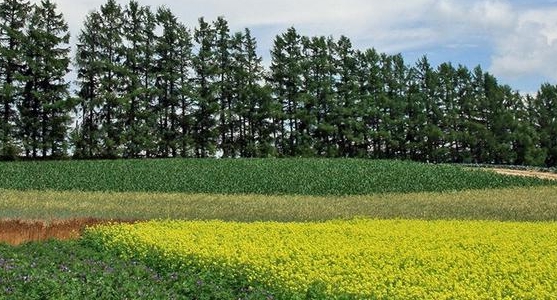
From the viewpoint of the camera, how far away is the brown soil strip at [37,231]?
636 inches

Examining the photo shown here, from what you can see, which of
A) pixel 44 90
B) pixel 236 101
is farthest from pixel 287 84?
pixel 44 90

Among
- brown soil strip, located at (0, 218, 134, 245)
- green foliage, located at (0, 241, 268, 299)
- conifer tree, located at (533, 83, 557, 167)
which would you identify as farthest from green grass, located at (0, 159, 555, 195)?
conifer tree, located at (533, 83, 557, 167)

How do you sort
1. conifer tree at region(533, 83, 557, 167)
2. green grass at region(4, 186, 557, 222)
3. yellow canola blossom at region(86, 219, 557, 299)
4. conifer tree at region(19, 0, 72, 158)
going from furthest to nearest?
conifer tree at region(533, 83, 557, 167) → conifer tree at region(19, 0, 72, 158) → green grass at region(4, 186, 557, 222) → yellow canola blossom at region(86, 219, 557, 299)

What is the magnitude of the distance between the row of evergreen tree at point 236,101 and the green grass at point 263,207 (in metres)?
19.6

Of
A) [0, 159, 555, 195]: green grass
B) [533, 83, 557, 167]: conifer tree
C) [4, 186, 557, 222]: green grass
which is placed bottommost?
[4, 186, 557, 222]: green grass

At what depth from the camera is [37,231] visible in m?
17.0

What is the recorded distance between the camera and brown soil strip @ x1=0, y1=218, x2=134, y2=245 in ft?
53.0

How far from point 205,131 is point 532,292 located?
5062cm

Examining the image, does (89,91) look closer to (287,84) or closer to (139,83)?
(139,83)

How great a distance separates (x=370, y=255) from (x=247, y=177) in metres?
28.5

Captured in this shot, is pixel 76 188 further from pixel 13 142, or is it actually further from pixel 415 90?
pixel 415 90

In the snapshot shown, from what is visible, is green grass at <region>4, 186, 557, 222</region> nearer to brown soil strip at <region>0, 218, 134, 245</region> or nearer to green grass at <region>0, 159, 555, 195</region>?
brown soil strip at <region>0, 218, 134, 245</region>

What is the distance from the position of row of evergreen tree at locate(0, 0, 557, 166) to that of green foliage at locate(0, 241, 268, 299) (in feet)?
128

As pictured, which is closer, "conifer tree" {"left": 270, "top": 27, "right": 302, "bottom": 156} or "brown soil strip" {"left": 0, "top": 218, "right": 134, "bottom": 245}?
"brown soil strip" {"left": 0, "top": 218, "right": 134, "bottom": 245}
